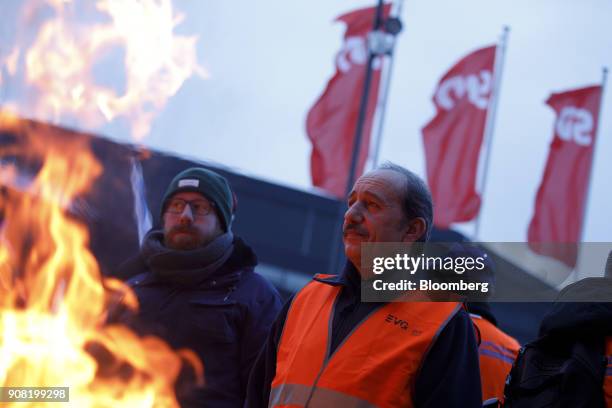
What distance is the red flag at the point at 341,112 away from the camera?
1131 centimetres

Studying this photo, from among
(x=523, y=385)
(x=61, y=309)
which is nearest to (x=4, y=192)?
(x=61, y=309)

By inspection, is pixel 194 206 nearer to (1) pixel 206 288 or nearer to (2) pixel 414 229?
(1) pixel 206 288

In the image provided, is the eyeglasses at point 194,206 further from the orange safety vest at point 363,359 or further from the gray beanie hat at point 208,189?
the orange safety vest at point 363,359

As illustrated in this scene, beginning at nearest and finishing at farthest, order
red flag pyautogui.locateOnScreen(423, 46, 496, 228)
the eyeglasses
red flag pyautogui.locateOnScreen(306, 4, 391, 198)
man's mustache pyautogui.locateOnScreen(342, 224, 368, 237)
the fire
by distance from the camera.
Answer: man's mustache pyautogui.locateOnScreen(342, 224, 368, 237), the fire, the eyeglasses, red flag pyautogui.locateOnScreen(306, 4, 391, 198), red flag pyautogui.locateOnScreen(423, 46, 496, 228)

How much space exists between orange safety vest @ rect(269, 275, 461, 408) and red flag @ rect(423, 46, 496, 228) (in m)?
10.1

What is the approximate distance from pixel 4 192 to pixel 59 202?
3.09 feet

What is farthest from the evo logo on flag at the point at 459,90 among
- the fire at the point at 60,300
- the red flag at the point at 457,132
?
the fire at the point at 60,300

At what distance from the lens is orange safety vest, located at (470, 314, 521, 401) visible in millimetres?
4020

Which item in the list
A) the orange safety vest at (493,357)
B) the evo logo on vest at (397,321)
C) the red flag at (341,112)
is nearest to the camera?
the evo logo on vest at (397,321)

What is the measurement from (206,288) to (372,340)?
133 centimetres

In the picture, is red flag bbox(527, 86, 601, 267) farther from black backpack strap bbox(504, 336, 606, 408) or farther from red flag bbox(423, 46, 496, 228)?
black backpack strap bbox(504, 336, 606, 408)

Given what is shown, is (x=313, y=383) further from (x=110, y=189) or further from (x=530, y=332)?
(x=530, y=332)

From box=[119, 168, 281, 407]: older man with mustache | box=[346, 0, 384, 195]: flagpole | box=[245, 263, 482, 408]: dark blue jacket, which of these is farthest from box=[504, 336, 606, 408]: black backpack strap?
box=[346, 0, 384, 195]: flagpole

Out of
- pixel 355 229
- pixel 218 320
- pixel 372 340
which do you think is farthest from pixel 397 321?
pixel 218 320
